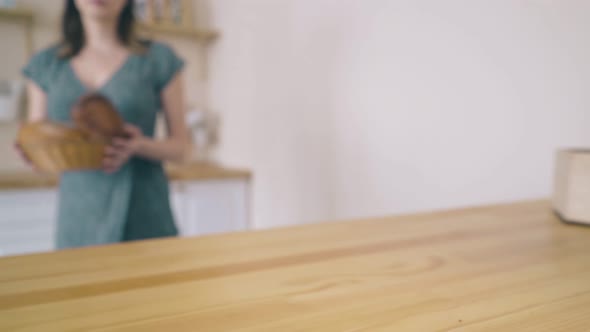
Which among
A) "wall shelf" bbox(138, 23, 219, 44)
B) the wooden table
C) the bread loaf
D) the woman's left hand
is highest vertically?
"wall shelf" bbox(138, 23, 219, 44)

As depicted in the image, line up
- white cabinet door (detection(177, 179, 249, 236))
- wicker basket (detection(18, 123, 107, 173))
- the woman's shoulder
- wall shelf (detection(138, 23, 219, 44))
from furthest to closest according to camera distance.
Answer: wall shelf (detection(138, 23, 219, 44)) → white cabinet door (detection(177, 179, 249, 236)) → the woman's shoulder → wicker basket (detection(18, 123, 107, 173))

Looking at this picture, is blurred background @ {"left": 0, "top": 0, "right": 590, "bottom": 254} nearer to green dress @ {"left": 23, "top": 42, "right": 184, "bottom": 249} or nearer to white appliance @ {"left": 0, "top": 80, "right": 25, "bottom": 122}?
white appliance @ {"left": 0, "top": 80, "right": 25, "bottom": 122}

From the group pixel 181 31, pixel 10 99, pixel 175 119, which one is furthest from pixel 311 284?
pixel 181 31

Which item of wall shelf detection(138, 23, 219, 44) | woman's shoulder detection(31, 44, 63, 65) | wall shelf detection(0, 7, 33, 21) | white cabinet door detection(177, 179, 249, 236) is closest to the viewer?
woman's shoulder detection(31, 44, 63, 65)

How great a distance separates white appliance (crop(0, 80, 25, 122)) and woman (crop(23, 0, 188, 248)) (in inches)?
33.7

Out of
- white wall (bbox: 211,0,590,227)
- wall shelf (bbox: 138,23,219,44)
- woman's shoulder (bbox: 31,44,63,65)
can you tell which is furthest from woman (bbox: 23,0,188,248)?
wall shelf (bbox: 138,23,219,44)

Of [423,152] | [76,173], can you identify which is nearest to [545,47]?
[423,152]

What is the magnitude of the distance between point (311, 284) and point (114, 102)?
0.93 metres

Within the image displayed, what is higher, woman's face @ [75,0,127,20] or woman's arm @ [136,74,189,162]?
woman's face @ [75,0,127,20]

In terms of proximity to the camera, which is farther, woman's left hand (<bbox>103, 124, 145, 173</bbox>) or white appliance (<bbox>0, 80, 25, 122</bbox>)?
white appliance (<bbox>0, 80, 25, 122</bbox>)

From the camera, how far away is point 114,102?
3.66 feet

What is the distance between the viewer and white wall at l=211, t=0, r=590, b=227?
0.86m

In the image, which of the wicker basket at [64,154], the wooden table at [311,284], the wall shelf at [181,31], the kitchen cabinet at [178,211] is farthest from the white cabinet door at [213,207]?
the wooden table at [311,284]

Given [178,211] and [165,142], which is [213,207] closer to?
[178,211]
